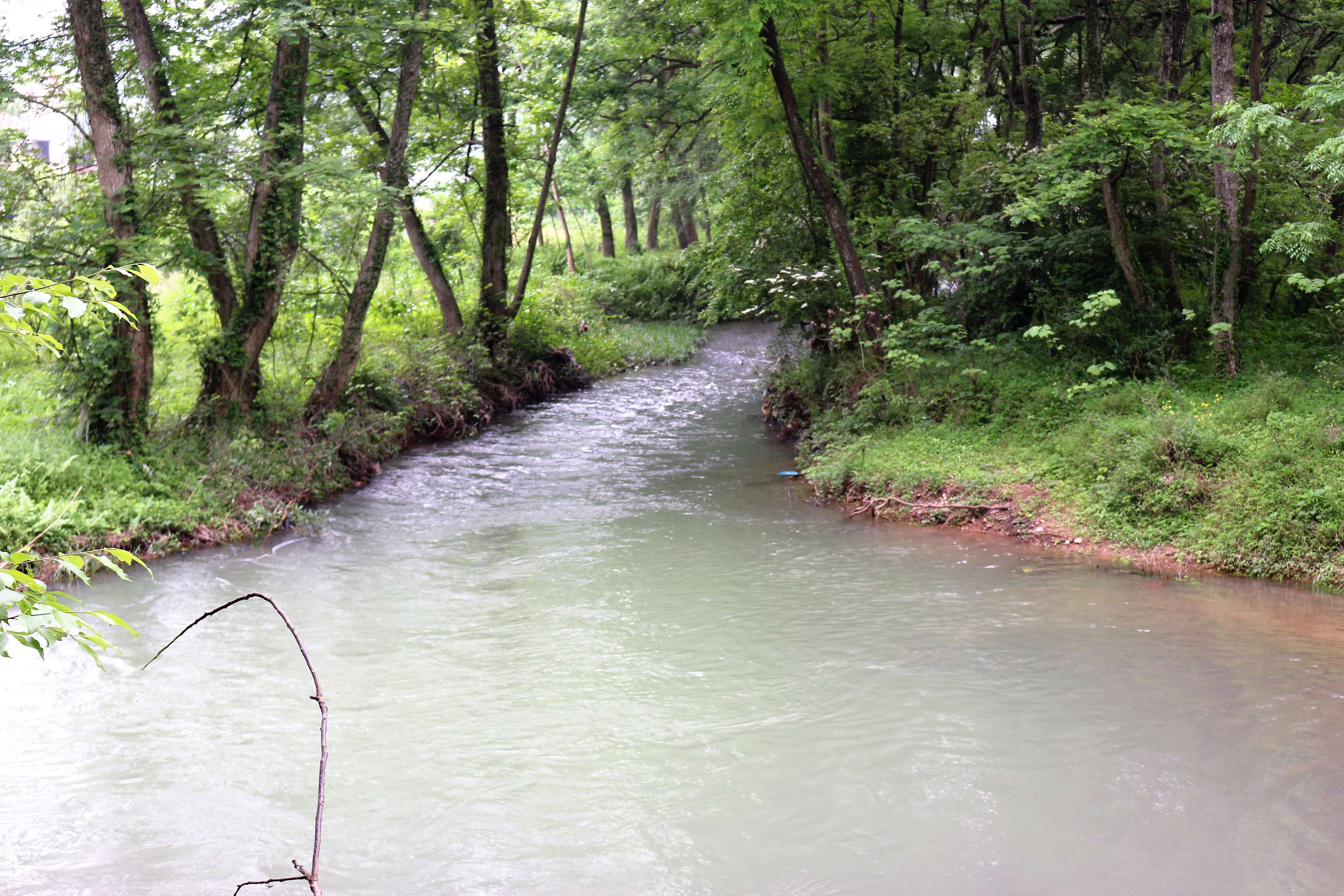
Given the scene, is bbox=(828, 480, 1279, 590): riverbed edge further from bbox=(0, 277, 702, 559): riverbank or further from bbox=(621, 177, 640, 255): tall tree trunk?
bbox=(621, 177, 640, 255): tall tree trunk

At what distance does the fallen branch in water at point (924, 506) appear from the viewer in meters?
9.75

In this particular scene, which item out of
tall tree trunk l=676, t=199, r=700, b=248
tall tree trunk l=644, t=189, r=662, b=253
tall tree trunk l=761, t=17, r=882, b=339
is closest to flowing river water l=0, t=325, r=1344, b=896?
tall tree trunk l=761, t=17, r=882, b=339

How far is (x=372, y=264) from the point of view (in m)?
13.1

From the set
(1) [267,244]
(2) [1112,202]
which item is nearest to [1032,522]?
(2) [1112,202]

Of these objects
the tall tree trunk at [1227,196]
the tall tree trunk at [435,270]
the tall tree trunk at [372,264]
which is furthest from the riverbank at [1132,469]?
the tall tree trunk at [435,270]

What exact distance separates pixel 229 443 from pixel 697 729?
7.85 m

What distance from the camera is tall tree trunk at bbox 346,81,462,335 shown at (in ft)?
51.5

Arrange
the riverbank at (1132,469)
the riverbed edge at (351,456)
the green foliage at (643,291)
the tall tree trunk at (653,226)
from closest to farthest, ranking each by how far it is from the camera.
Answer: the riverbank at (1132,469), the riverbed edge at (351,456), the green foliage at (643,291), the tall tree trunk at (653,226)

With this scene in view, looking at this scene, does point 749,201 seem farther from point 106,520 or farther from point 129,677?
point 129,677

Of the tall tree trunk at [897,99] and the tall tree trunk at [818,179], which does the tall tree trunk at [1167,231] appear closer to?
the tall tree trunk at [897,99]

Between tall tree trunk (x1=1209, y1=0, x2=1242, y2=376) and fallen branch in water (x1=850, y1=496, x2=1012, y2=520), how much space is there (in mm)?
3164

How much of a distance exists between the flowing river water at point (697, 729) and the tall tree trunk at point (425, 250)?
8.65 m

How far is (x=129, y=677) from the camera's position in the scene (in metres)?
6.71

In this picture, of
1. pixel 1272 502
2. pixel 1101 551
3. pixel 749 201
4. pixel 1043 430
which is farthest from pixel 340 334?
pixel 1272 502
